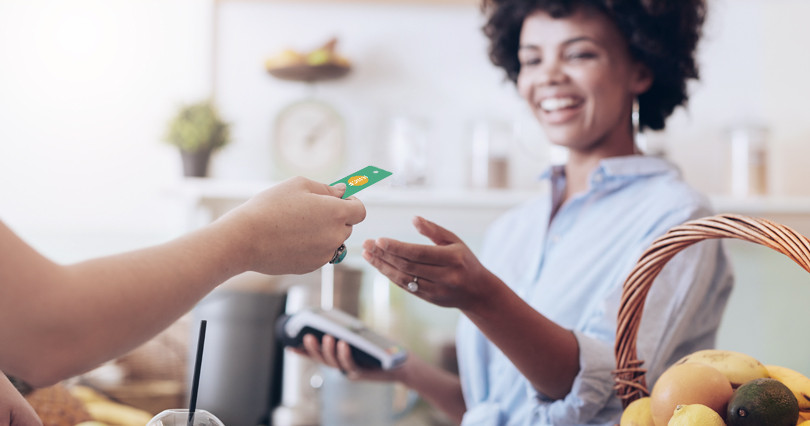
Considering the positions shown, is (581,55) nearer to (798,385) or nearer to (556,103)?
(556,103)

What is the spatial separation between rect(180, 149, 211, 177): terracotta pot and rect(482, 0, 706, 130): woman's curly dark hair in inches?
37.1

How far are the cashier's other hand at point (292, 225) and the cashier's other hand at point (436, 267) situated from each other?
0.07m

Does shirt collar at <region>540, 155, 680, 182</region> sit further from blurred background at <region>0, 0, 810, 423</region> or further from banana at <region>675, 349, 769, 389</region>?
blurred background at <region>0, 0, 810, 423</region>

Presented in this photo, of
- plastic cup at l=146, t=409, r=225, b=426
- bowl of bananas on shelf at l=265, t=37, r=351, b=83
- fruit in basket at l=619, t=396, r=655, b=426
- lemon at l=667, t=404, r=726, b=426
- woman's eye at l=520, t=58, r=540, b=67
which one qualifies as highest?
bowl of bananas on shelf at l=265, t=37, r=351, b=83

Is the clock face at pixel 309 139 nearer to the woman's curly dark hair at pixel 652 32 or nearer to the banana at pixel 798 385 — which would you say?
the woman's curly dark hair at pixel 652 32

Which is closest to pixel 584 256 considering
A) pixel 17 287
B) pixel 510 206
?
→ pixel 17 287

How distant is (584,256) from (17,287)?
77 centimetres

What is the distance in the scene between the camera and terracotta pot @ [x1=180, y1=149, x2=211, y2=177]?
1.94m

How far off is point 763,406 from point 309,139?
1.66 m

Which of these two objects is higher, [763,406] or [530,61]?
[530,61]

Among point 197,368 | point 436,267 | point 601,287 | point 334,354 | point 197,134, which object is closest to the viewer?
point 197,368

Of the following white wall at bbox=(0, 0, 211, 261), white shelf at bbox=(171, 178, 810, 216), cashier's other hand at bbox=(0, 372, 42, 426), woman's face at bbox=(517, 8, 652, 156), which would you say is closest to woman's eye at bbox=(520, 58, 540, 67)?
woman's face at bbox=(517, 8, 652, 156)

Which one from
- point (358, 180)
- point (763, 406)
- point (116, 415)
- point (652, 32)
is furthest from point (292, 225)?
point (116, 415)

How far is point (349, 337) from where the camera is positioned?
1069 mm
